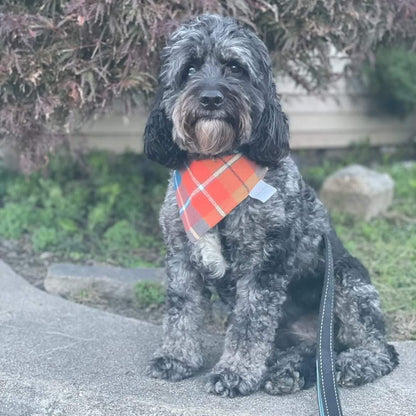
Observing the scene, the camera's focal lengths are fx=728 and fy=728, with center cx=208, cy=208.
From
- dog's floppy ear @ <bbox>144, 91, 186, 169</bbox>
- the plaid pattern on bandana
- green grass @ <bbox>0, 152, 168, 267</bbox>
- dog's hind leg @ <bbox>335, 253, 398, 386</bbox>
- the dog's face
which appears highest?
the dog's face

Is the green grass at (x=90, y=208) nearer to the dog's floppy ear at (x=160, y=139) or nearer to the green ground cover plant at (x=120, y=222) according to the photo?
the green ground cover plant at (x=120, y=222)

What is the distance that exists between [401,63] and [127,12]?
558 cm

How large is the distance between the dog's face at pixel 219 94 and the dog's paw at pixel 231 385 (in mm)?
1040

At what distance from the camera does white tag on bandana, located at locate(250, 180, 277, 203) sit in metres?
3.50

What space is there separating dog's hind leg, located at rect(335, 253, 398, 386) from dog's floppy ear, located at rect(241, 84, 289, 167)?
79 cm

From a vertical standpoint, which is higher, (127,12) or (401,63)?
(127,12)

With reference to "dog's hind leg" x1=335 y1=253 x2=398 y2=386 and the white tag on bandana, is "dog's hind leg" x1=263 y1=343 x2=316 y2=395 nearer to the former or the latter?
"dog's hind leg" x1=335 y1=253 x2=398 y2=386

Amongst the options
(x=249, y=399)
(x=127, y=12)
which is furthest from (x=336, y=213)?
(x=249, y=399)

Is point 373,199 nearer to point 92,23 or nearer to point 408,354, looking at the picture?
point 408,354

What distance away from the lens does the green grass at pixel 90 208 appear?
5.93 m

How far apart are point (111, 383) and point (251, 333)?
72cm

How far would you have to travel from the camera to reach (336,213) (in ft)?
23.3

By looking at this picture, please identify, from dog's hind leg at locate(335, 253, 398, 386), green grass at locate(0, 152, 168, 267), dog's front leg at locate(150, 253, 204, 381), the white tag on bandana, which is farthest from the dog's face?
green grass at locate(0, 152, 168, 267)

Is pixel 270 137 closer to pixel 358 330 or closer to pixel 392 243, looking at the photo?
pixel 358 330
